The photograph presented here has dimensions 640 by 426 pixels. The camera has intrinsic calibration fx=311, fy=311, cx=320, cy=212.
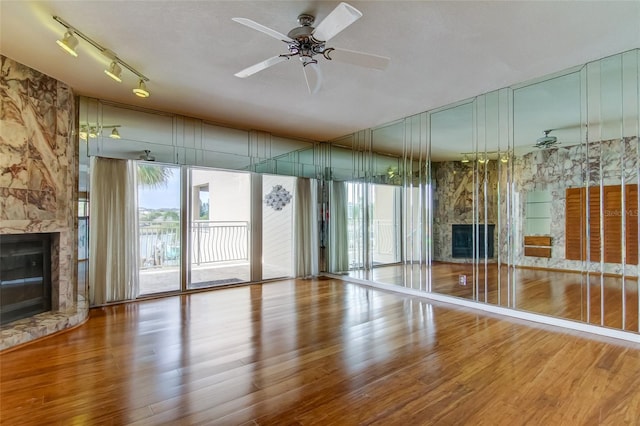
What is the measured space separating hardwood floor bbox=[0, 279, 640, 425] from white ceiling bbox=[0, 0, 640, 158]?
9.77ft

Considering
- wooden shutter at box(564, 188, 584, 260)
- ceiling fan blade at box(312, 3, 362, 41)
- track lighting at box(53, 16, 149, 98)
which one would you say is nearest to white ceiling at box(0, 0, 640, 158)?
track lighting at box(53, 16, 149, 98)

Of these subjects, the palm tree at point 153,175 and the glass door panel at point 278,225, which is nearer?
the palm tree at point 153,175

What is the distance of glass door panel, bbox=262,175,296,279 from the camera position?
6.50 meters

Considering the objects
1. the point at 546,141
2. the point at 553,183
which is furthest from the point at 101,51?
the point at 553,183

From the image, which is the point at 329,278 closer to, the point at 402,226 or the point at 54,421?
the point at 402,226

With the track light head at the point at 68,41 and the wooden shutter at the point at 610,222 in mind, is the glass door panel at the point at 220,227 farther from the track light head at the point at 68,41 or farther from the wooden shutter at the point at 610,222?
the wooden shutter at the point at 610,222

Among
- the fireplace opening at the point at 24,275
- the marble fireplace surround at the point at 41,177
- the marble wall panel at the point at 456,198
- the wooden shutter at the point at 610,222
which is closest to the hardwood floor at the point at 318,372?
the marble fireplace surround at the point at 41,177

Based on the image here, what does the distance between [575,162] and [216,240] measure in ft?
23.8

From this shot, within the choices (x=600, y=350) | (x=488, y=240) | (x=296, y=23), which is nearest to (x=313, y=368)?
(x=600, y=350)

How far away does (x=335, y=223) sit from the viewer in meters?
6.99

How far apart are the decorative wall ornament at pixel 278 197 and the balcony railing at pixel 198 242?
786 millimetres

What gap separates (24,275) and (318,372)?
3.65 meters

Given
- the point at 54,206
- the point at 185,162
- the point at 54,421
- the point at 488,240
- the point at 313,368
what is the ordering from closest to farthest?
the point at 54,421, the point at 313,368, the point at 54,206, the point at 488,240, the point at 185,162

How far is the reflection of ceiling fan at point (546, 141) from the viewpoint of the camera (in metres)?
5.36
